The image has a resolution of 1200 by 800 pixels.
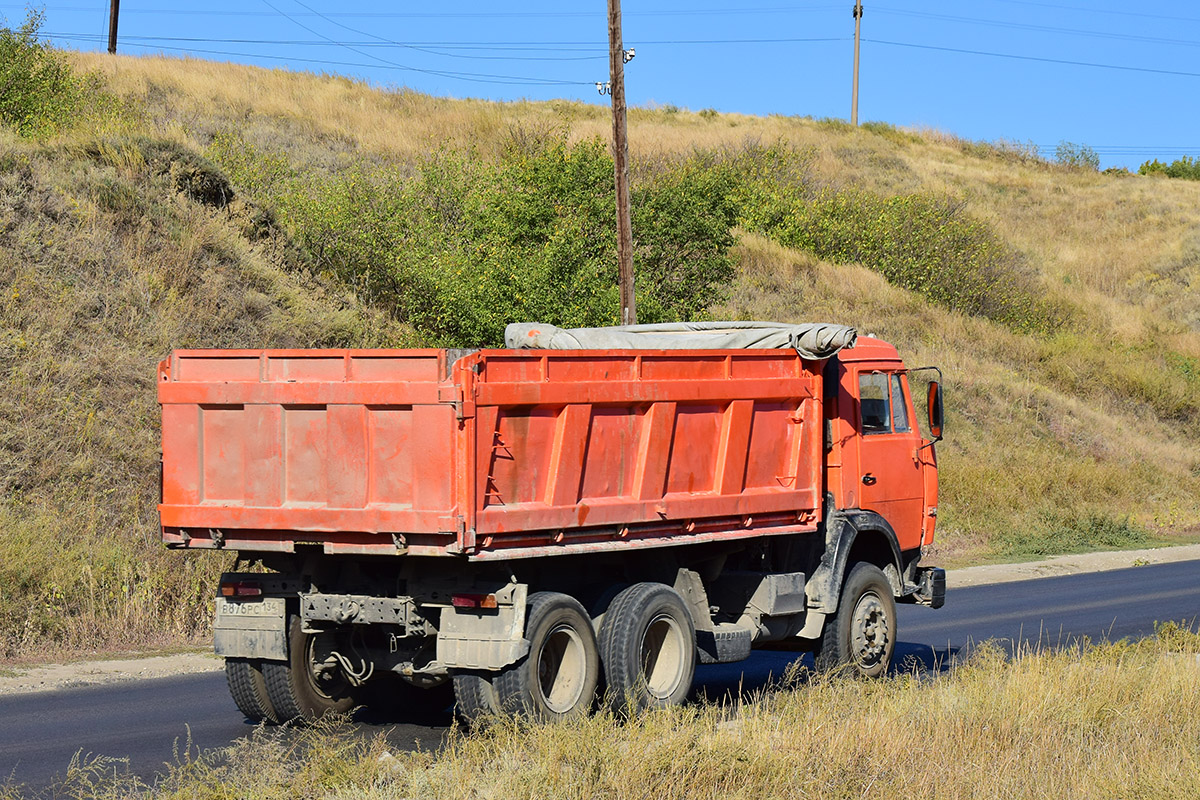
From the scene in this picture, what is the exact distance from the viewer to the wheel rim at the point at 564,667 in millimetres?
8203

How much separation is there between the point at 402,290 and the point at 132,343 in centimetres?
893

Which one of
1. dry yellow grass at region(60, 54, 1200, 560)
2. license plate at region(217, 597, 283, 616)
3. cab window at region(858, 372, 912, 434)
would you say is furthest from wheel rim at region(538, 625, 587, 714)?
dry yellow grass at region(60, 54, 1200, 560)

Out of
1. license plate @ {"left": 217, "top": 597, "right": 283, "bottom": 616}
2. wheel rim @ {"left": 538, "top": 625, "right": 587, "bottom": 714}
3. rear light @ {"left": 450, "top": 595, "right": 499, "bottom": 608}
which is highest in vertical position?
rear light @ {"left": 450, "top": 595, "right": 499, "bottom": 608}

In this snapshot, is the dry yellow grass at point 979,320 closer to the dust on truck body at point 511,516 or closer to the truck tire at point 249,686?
the dust on truck body at point 511,516

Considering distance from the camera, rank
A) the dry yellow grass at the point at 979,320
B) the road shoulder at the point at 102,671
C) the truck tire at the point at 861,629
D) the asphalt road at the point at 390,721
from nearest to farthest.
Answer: the asphalt road at the point at 390,721
the truck tire at the point at 861,629
the road shoulder at the point at 102,671
the dry yellow grass at the point at 979,320

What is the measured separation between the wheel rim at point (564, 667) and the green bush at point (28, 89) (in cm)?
2068

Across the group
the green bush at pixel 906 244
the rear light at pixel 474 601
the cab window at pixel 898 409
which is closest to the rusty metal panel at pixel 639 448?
the rear light at pixel 474 601

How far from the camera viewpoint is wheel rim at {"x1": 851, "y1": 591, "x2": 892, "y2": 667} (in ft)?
34.3

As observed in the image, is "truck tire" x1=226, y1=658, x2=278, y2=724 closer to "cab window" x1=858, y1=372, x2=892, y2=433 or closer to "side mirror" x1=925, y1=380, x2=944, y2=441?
"cab window" x1=858, y1=372, x2=892, y2=433

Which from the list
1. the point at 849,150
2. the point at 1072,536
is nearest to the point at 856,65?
the point at 849,150

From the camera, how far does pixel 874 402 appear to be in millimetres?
11078

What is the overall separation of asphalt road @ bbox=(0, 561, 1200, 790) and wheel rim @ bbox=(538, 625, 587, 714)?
3.15 feet

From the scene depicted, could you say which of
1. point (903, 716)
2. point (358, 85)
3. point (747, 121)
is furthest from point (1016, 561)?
point (747, 121)

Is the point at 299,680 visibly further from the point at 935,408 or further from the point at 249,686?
the point at 935,408
